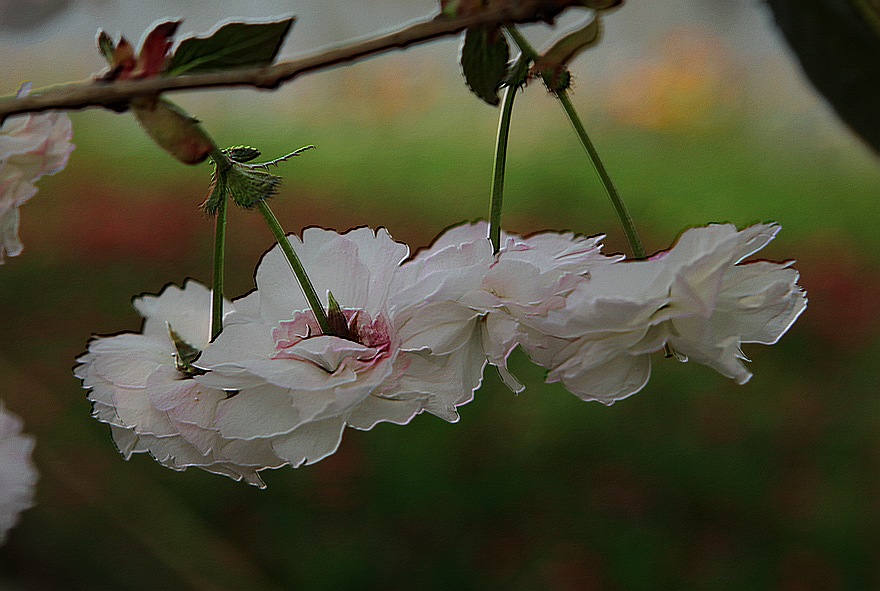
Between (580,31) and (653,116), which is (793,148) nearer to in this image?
(653,116)

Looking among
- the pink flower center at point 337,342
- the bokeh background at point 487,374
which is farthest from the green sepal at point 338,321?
the bokeh background at point 487,374

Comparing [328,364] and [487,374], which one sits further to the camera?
[487,374]

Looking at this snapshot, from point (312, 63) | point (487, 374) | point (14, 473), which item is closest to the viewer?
point (312, 63)

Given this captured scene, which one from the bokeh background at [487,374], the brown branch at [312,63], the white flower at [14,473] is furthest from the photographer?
the bokeh background at [487,374]

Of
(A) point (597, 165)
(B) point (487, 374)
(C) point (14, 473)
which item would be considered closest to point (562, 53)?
(A) point (597, 165)

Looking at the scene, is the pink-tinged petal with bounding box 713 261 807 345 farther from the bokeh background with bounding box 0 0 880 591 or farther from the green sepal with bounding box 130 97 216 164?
the bokeh background with bounding box 0 0 880 591

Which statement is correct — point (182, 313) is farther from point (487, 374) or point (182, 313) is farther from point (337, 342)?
point (487, 374)

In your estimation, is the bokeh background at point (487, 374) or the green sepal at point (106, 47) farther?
the bokeh background at point (487, 374)

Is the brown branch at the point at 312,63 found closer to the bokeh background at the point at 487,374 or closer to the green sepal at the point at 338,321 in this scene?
the green sepal at the point at 338,321
